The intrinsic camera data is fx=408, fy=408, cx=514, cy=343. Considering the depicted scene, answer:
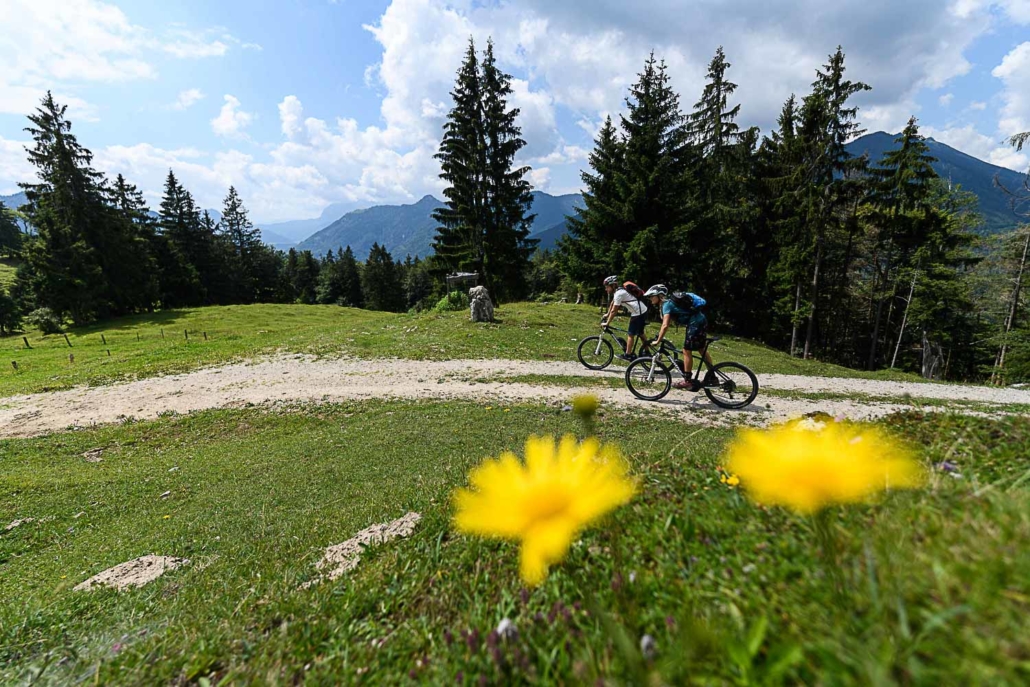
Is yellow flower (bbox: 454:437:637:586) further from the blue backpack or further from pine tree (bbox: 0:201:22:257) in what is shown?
pine tree (bbox: 0:201:22:257)

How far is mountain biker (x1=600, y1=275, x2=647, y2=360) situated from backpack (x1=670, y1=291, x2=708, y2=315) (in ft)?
5.25

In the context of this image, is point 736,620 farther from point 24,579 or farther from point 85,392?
point 85,392

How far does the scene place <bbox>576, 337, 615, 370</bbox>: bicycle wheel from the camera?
12.1 meters

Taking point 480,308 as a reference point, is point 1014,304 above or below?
above

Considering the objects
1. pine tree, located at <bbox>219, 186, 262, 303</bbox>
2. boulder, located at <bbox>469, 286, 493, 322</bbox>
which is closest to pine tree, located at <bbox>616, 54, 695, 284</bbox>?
boulder, located at <bbox>469, 286, 493, 322</bbox>

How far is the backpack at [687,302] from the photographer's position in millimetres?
7543

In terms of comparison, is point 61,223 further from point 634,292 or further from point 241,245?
point 634,292

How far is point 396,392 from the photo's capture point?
34.8 ft

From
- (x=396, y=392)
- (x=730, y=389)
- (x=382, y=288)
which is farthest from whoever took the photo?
(x=382, y=288)

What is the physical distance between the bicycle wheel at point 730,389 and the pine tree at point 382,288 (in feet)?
242

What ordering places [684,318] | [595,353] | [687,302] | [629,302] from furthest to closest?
1. [595,353]
2. [629,302]
3. [684,318]
4. [687,302]

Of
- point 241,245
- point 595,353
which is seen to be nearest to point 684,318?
point 595,353

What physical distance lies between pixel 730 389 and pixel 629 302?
9.07 feet

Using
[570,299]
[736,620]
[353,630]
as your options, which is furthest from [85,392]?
[570,299]
